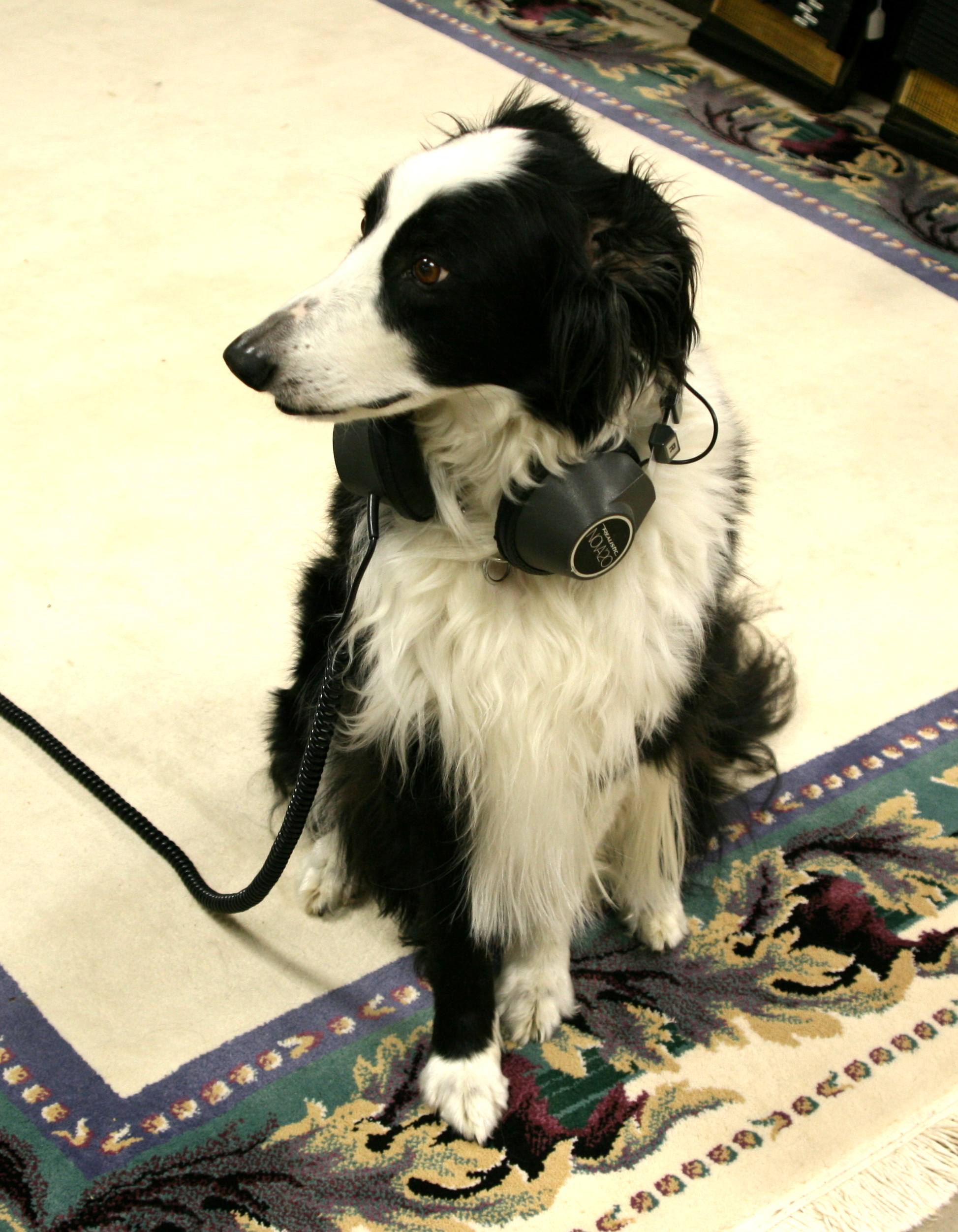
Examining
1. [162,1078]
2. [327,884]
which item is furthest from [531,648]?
[162,1078]

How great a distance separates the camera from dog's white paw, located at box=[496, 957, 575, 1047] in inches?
54.2

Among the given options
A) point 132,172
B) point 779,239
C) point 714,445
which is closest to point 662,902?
point 714,445

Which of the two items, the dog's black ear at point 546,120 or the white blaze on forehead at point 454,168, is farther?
the dog's black ear at point 546,120

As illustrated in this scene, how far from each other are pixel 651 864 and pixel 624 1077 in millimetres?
236

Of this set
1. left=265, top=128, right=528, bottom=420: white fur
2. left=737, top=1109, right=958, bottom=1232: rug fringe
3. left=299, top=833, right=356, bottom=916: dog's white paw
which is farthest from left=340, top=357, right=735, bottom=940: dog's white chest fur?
left=737, top=1109, right=958, bottom=1232: rug fringe

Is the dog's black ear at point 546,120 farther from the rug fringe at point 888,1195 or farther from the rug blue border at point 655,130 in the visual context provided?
the rug blue border at point 655,130

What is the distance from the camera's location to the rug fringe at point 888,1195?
1204mm

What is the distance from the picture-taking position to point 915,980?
143cm

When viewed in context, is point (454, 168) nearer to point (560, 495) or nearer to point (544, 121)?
point (544, 121)

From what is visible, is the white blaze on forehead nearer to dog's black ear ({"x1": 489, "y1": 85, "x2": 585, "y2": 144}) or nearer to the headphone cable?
dog's black ear ({"x1": 489, "y1": 85, "x2": 585, "y2": 144})

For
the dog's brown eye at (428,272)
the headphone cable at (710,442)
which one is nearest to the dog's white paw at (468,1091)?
the headphone cable at (710,442)

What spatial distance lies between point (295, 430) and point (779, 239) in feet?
4.13

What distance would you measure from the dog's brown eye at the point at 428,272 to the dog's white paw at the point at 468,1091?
2.60 ft

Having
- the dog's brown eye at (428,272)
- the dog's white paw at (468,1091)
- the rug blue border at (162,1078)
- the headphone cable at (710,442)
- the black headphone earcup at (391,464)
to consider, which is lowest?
the rug blue border at (162,1078)
